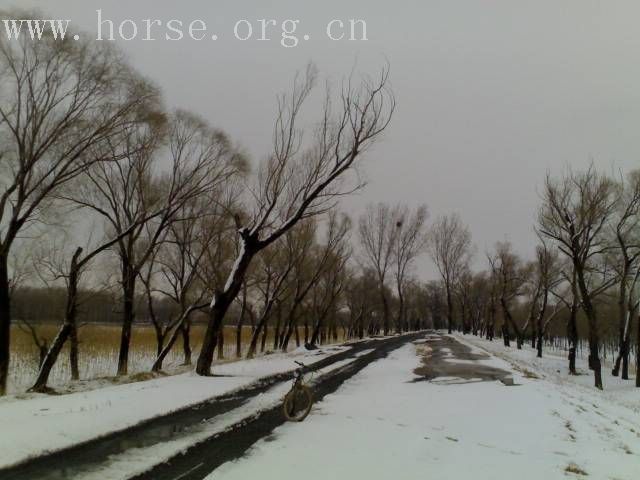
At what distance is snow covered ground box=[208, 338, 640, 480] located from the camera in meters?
7.05

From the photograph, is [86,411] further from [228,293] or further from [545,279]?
[545,279]

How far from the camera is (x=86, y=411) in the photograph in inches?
384

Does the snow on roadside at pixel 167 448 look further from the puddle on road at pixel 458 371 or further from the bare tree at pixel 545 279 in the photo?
the bare tree at pixel 545 279

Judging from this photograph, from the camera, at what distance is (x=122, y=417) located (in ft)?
31.3

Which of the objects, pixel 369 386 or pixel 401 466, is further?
pixel 369 386

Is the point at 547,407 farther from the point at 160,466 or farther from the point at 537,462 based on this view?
the point at 160,466

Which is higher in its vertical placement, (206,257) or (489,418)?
(206,257)

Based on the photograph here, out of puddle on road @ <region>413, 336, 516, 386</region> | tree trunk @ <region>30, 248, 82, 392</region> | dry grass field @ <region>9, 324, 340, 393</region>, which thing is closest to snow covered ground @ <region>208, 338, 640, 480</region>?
puddle on road @ <region>413, 336, 516, 386</region>

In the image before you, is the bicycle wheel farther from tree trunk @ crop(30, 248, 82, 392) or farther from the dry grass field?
the dry grass field

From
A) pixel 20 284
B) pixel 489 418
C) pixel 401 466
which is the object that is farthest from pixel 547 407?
pixel 20 284

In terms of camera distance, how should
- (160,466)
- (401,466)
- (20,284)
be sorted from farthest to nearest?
1. (20,284)
2. (401,466)
3. (160,466)

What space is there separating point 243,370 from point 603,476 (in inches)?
528

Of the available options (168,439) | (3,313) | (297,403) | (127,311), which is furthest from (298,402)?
(127,311)

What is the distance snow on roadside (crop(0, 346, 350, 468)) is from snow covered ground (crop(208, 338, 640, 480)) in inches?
107
